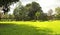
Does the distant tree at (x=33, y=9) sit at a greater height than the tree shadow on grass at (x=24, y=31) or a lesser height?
greater

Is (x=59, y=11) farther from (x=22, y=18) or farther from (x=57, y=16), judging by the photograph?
(x=22, y=18)

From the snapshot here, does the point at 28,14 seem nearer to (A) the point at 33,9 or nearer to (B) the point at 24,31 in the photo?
(A) the point at 33,9

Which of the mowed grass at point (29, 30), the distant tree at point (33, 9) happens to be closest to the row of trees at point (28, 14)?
the distant tree at point (33, 9)

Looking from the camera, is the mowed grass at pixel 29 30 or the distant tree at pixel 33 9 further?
the distant tree at pixel 33 9

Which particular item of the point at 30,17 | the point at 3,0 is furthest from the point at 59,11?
the point at 3,0

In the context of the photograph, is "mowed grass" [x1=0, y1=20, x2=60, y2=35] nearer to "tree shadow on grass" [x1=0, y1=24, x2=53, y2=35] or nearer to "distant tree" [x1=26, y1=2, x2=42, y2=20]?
"tree shadow on grass" [x1=0, y1=24, x2=53, y2=35]

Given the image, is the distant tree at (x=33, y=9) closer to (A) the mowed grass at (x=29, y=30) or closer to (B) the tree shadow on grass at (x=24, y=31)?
(A) the mowed grass at (x=29, y=30)

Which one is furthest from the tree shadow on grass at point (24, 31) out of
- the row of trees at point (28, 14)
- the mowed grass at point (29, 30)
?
the row of trees at point (28, 14)

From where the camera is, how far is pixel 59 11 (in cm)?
7512

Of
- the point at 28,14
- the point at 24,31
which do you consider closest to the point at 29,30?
the point at 24,31

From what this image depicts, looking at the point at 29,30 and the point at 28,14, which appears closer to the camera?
the point at 29,30

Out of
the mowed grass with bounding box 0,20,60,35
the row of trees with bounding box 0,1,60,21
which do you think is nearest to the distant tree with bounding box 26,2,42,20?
the row of trees with bounding box 0,1,60,21

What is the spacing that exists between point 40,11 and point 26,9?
5963mm

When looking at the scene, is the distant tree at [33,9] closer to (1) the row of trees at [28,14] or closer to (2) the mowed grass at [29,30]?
(1) the row of trees at [28,14]
